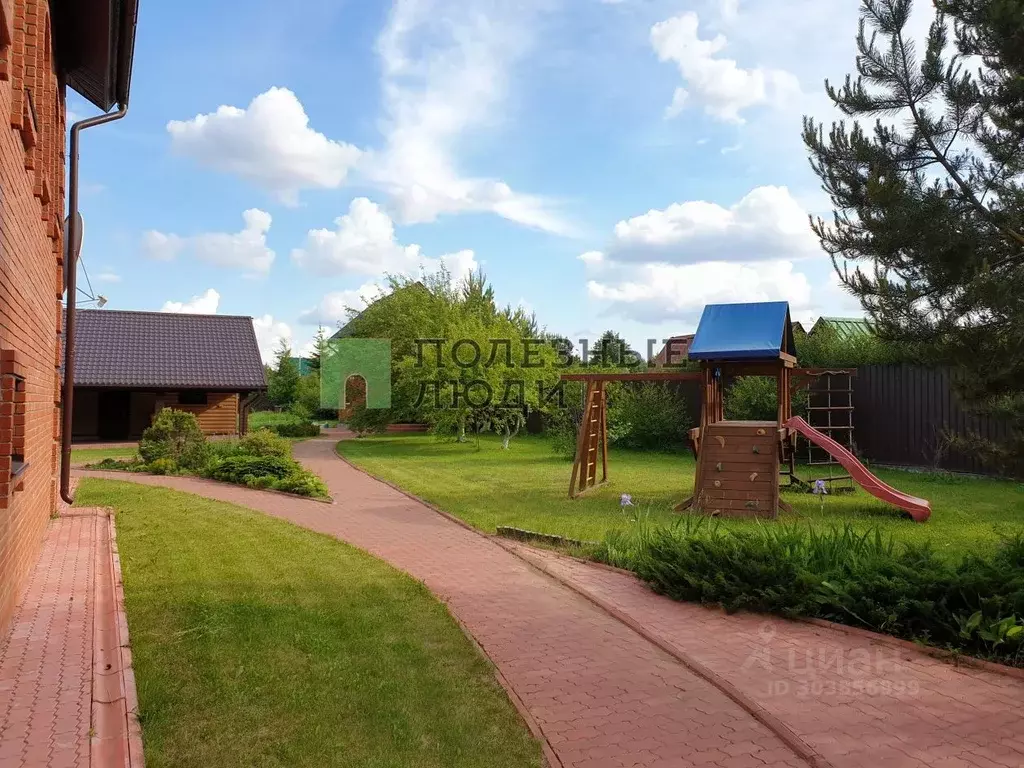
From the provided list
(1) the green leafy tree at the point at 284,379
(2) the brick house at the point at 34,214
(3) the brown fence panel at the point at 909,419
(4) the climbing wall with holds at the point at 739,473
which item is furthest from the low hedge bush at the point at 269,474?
(1) the green leafy tree at the point at 284,379

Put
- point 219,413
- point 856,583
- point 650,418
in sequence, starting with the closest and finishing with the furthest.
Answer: point 856,583 → point 650,418 → point 219,413

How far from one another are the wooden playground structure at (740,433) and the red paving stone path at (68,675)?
715 centimetres

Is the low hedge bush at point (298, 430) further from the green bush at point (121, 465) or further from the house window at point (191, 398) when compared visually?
the green bush at point (121, 465)

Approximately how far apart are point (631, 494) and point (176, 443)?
31.9 ft

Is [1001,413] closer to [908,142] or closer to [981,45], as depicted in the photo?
[908,142]

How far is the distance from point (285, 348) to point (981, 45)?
44799 mm

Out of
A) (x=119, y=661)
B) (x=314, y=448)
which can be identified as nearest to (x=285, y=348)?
(x=314, y=448)

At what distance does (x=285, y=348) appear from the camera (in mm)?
47219

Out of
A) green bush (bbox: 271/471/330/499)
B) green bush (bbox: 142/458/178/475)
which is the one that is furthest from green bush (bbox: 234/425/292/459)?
green bush (bbox: 271/471/330/499)

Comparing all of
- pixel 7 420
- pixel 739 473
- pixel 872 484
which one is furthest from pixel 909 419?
pixel 7 420

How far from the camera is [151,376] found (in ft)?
82.4

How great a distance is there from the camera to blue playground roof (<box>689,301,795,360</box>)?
442 inches

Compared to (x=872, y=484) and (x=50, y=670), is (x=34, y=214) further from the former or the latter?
(x=872, y=484)

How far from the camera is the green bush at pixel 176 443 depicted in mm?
15461
